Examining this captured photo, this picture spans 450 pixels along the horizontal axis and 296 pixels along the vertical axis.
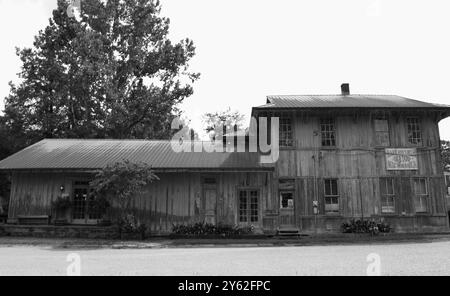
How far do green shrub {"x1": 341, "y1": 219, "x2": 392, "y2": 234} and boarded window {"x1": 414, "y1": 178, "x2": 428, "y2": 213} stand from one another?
6.87 feet

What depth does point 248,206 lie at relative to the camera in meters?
19.4

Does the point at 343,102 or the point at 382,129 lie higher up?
the point at 343,102

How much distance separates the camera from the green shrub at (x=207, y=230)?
714 inches

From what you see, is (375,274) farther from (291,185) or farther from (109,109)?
(109,109)

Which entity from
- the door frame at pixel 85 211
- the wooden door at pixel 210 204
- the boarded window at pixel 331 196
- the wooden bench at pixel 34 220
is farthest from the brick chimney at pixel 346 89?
the wooden bench at pixel 34 220

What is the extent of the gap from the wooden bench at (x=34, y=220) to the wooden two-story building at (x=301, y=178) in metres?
0.26

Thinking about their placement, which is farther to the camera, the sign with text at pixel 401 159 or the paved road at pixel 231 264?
the sign with text at pixel 401 159

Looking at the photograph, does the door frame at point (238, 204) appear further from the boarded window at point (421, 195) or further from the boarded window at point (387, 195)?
the boarded window at point (421, 195)

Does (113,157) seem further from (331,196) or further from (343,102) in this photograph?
(343,102)

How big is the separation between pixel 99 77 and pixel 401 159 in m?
24.7

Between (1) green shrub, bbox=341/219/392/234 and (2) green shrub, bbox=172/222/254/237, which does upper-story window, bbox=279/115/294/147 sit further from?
(2) green shrub, bbox=172/222/254/237

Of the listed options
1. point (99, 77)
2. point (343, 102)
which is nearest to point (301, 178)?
point (343, 102)

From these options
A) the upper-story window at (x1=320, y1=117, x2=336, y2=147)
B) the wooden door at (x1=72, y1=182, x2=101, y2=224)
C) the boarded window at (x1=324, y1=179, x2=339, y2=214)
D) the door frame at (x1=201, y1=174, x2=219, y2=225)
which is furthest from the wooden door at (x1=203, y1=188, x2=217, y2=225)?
the upper-story window at (x1=320, y1=117, x2=336, y2=147)
